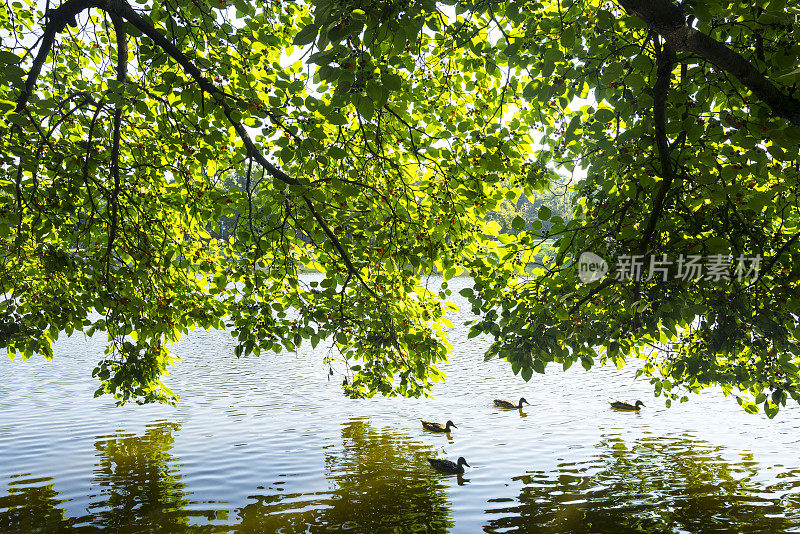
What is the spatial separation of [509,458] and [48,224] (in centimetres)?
867

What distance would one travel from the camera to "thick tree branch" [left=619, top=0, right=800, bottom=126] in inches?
144

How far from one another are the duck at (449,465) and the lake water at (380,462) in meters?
0.18

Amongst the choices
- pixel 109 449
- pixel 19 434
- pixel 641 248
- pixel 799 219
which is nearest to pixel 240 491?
pixel 109 449

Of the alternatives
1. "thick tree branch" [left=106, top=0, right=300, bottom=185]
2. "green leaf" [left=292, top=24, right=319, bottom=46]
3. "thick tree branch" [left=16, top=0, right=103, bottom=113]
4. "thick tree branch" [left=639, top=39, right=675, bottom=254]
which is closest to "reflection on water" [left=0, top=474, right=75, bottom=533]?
"thick tree branch" [left=16, top=0, right=103, bottom=113]

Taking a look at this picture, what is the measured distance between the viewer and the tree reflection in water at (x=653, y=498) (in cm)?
838

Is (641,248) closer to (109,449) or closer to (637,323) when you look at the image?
(637,323)

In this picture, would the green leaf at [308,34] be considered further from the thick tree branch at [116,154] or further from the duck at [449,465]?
the duck at [449,465]

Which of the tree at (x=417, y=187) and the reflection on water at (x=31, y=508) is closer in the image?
the tree at (x=417, y=187)

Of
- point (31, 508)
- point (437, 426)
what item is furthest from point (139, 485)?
point (437, 426)

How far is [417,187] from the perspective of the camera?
25.5 ft

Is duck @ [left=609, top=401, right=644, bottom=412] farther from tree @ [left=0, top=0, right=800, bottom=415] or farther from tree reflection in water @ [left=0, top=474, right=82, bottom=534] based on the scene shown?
tree reflection in water @ [left=0, top=474, right=82, bottom=534]

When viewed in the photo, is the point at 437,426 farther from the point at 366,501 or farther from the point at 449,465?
the point at 366,501

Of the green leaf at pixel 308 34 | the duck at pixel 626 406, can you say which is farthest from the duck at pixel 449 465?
the green leaf at pixel 308 34

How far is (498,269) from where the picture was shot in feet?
24.7
